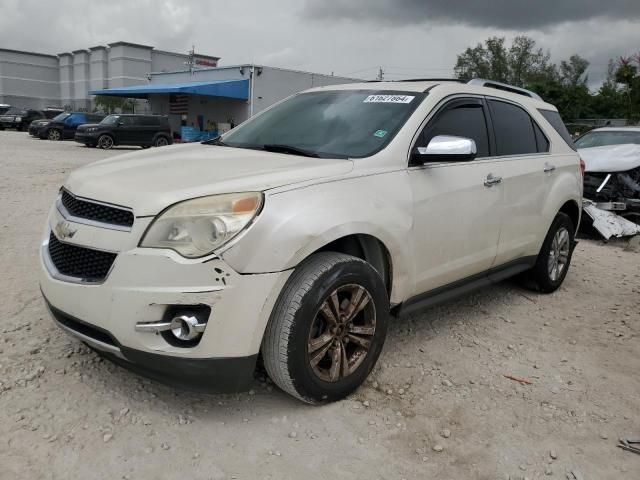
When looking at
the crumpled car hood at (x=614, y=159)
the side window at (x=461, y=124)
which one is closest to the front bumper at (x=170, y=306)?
the side window at (x=461, y=124)

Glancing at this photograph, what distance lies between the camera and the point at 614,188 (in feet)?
28.0

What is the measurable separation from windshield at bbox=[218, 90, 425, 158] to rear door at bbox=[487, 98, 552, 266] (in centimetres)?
94

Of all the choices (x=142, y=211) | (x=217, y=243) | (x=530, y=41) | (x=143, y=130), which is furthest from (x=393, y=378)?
(x=530, y=41)

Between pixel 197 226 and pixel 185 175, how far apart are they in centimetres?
44

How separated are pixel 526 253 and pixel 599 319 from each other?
81 cm

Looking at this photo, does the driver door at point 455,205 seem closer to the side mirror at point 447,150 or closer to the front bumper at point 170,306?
the side mirror at point 447,150

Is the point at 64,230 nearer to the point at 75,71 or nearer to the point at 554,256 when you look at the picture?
the point at 554,256

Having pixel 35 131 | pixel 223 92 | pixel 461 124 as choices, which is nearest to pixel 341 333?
pixel 461 124

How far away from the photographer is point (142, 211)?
2.46 m

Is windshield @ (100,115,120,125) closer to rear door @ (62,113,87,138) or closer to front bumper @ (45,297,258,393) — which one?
rear door @ (62,113,87,138)

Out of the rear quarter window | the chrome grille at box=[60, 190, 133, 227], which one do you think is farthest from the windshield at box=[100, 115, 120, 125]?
the chrome grille at box=[60, 190, 133, 227]

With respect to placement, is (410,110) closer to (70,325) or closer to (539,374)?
(539,374)

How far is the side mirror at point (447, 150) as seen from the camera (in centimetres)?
320

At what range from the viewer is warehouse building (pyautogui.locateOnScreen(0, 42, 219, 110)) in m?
60.2
